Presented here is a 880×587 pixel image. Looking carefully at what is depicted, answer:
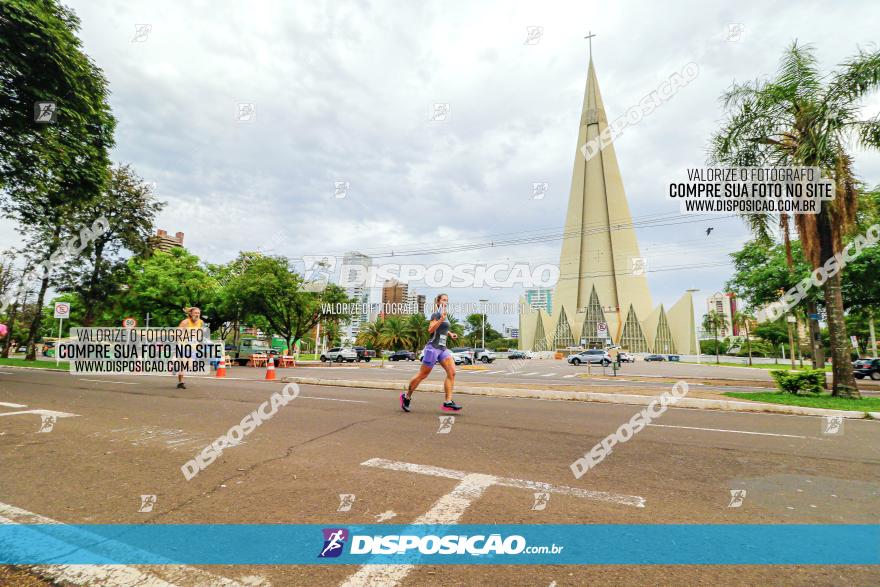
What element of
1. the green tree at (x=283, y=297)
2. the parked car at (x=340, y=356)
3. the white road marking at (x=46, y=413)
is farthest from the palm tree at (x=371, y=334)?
the white road marking at (x=46, y=413)

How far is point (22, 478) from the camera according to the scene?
12.3 feet

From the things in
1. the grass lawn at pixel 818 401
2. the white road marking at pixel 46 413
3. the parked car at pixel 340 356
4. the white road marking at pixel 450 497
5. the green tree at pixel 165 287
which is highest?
the green tree at pixel 165 287

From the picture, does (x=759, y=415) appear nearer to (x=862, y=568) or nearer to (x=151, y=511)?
(x=862, y=568)

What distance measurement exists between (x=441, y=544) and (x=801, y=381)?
13888 millimetres

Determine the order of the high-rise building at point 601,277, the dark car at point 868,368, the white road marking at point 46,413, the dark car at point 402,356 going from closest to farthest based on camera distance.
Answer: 1. the white road marking at point 46,413
2. the dark car at point 868,368
3. the dark car at point 402,356
4. the high-rise building at point 601,277

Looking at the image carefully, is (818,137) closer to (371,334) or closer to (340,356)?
(340,356)

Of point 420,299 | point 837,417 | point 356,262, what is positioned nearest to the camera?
point 837,417

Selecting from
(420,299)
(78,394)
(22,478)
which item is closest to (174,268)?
(78,394)

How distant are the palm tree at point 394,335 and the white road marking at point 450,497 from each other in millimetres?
50960

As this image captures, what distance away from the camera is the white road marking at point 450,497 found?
218 cm

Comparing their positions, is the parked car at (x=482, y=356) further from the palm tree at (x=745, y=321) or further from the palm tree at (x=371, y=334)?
the palm tree at (x=745, y=321)

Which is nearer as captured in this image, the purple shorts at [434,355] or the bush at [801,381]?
the purple shorts at [434,355]

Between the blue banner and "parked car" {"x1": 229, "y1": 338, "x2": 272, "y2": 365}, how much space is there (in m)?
30.6

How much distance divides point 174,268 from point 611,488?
35090mm
